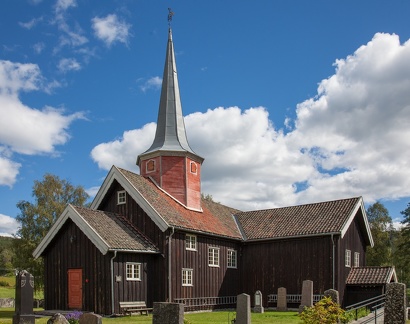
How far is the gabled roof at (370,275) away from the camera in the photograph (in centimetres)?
2745

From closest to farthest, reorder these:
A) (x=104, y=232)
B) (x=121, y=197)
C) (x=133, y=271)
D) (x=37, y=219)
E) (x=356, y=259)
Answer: (x=104, y=232)
(x=133, y=271)
(x=121, y=197)
(x=356, y=259)
(x=37, y=219)

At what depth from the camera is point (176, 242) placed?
25.8 meters

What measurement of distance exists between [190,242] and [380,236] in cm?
3228

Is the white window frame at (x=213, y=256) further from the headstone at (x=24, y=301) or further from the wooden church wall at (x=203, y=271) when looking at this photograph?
the headstone at (x=24, y=301)

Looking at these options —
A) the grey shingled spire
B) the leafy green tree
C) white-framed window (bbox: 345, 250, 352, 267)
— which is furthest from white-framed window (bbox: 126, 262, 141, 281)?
the leafy green tree

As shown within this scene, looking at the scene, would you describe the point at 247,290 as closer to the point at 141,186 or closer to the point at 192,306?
the point at 192,306

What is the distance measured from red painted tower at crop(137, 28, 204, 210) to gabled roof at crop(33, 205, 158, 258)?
14.2ft

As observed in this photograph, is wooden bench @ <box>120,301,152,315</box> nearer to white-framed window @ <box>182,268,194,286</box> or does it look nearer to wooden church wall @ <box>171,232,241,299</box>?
wooden church wall @ <box>171,232,241,299</box>

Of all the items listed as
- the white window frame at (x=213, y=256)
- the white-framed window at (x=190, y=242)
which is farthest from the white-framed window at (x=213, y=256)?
the white-framed window at (x=190, y=242)

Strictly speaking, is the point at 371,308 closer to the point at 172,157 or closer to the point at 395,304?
the point at 395,304

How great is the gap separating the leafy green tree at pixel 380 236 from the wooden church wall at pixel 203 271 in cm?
2674

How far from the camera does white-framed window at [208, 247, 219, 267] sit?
94.2 ft

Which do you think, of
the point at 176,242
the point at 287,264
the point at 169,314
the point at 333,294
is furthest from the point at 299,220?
the point at 169,314

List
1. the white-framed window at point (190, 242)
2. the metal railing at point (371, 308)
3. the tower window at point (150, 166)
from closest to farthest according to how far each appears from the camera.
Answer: the metal railing at point (371, 308) < the white-framed window at point (190, 242) < the tower window at point (150, 166)
